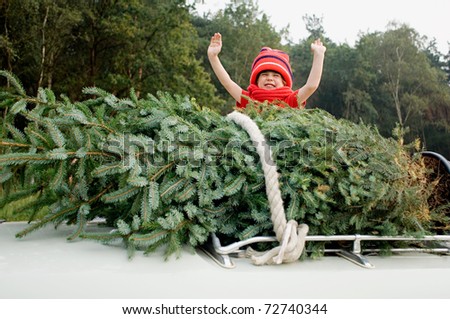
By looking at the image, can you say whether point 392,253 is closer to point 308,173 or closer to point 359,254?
point 359,254

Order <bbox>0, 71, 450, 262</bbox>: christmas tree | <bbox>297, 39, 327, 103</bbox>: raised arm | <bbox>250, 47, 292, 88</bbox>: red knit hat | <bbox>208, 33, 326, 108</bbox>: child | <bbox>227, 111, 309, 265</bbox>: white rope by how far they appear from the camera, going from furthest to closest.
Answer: <bbox>250, 47, 292, 88</bbox>: red knit hat < <bbox>208, 33, 326, 108</bbox>: child < <bbox>297, 39, 327, 103</bbox>: raised arm < <bbox>0, 71, 450, 262</bbox>: christmas tree < <bbox>227, 111, 309, 265</bbox>: white rope

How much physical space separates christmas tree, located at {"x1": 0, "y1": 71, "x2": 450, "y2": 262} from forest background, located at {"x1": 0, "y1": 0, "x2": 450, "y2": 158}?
149cm

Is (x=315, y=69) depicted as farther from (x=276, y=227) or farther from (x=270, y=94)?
(x=276, y=227)

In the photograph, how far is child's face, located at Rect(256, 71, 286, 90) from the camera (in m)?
4.37

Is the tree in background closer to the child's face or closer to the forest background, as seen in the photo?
the forest background

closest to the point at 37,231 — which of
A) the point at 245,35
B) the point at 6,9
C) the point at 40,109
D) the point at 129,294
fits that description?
the point at 40,109

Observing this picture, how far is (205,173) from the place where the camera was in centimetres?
229

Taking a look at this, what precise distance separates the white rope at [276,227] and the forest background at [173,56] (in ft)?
5.96

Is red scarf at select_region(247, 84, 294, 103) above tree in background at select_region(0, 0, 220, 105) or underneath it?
underneath

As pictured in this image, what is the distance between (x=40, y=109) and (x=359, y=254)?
186 cm

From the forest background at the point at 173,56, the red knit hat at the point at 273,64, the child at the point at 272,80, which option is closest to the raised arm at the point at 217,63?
the child at the point at 272,80

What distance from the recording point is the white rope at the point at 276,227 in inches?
83.0
